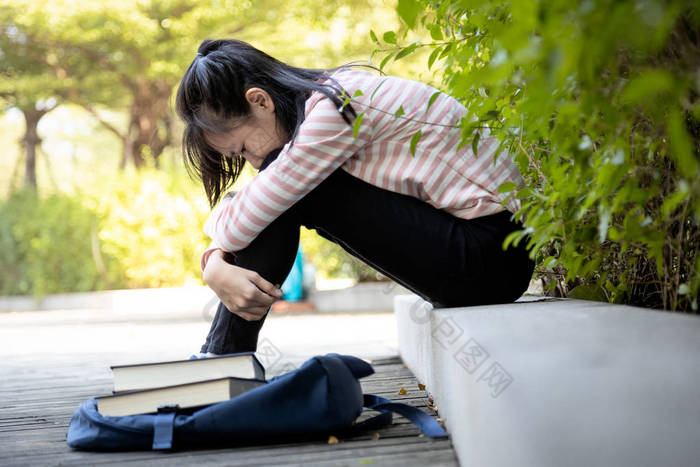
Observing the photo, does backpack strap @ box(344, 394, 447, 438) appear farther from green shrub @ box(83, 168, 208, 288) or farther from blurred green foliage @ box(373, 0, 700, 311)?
green shrub @ box(83, 168, 208, 288)

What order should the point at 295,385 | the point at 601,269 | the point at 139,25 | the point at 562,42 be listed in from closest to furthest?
the point at 562,42, the point at 295,385, the point at 601,269, the point at 139,25

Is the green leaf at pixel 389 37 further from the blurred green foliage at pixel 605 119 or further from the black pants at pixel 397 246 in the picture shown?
the black pants at pixel 397 246

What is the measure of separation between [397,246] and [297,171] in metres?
0.28

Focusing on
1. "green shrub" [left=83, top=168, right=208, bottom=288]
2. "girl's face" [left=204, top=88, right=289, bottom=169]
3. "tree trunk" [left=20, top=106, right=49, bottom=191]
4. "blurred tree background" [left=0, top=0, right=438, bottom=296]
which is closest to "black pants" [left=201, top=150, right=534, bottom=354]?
"girl's face" [left=204, top=88, right=289, bottom=169]

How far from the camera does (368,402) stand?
1.70 m

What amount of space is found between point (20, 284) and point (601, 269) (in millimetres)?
8820

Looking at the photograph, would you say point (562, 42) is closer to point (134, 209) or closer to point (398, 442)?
point (398, 442)

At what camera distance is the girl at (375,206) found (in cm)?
165

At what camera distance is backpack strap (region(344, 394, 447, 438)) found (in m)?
→ 1.50

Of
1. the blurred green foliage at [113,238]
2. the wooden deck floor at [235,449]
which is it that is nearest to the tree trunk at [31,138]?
the blurred green foliage at [113,238]

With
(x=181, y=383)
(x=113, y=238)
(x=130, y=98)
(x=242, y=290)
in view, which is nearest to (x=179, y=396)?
(x=181, y=383)

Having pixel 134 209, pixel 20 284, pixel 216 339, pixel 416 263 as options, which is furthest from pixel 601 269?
pixel 20 284

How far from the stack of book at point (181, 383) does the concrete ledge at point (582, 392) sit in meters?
0.48

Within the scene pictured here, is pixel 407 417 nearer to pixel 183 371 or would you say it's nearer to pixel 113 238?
pixel 183 371
